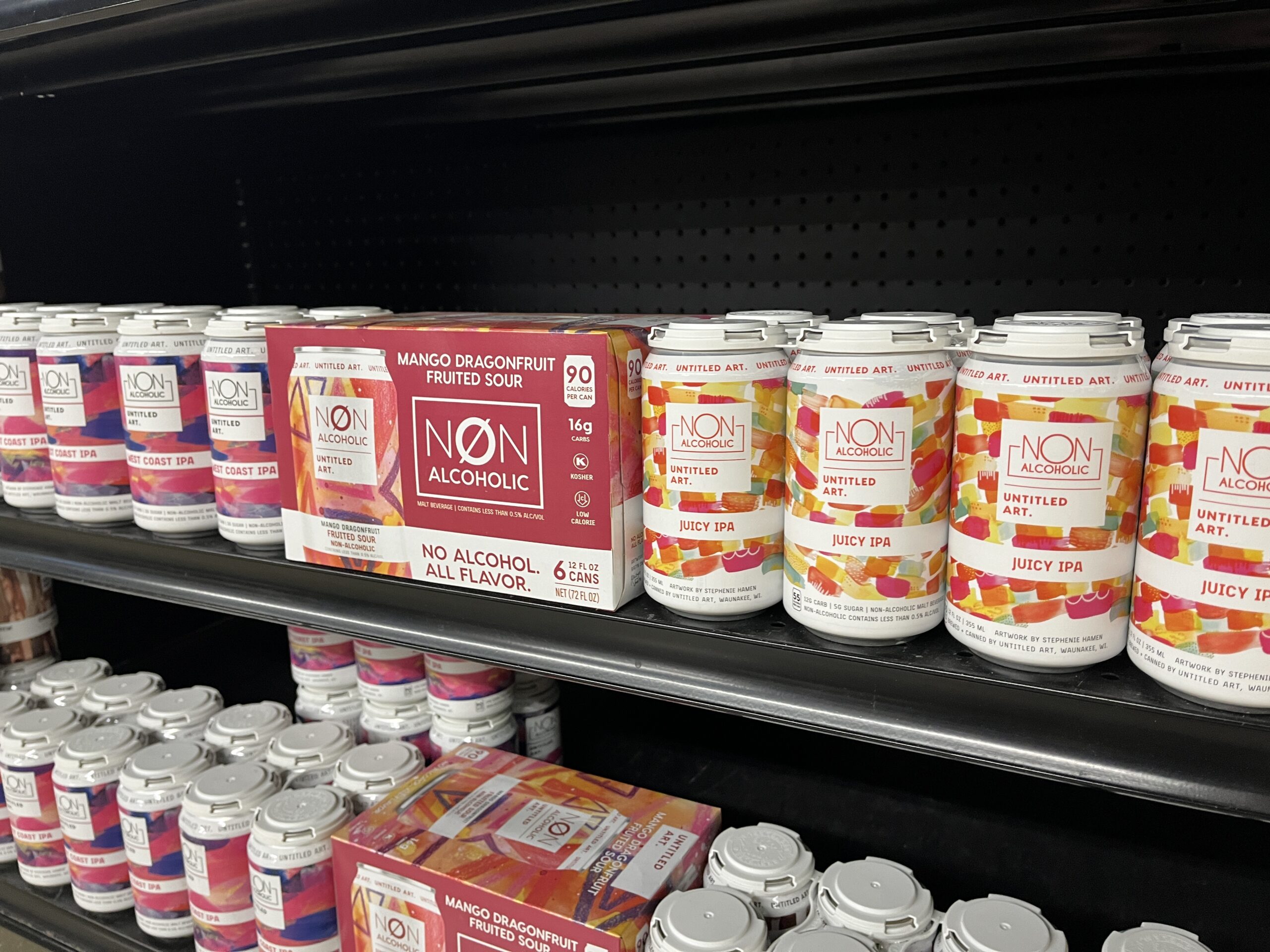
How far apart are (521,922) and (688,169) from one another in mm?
1038

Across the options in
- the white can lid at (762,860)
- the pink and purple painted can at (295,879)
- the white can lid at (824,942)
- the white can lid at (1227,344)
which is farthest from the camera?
the pink and purple painted can at (295,879)

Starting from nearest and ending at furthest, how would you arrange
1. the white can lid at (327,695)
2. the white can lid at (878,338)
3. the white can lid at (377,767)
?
the white can lid at (878,338) → the white can lid at (377,767) → the white can lid at (327,695)

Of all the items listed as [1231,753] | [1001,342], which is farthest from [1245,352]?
[1231,753]

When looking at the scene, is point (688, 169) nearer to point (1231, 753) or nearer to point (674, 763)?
point (674, 763)

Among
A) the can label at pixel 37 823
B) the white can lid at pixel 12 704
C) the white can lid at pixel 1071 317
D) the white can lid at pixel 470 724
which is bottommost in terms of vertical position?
the can label at pixel 37 823

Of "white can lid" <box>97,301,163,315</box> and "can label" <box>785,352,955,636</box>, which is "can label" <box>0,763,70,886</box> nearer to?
"white can lid" <box>97,301,163,315</box>

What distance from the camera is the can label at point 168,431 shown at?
110 centimetres

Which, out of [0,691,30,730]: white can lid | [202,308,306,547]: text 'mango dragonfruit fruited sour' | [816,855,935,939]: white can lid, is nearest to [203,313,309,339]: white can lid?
[202,308,306,547]: text 'mango dragonfruit fruited sour'

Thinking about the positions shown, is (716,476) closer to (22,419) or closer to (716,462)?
(716,462)

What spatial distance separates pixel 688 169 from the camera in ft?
4.39

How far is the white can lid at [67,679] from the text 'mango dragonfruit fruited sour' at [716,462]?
1156 mm

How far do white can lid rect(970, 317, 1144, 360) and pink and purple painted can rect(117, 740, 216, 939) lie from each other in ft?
3.70

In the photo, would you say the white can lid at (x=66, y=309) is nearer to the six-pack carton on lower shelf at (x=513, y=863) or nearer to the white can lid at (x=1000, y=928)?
the six-pack carton on lower shelf at (x=513, y=863)

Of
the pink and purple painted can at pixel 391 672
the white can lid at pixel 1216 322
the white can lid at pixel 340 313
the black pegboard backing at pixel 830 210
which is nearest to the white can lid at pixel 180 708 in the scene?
the pink and purple painted can at pixel 391 672
